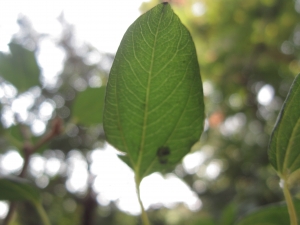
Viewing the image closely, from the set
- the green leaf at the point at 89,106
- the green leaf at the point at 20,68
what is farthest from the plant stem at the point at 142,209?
the green leaf at the point at 20,68

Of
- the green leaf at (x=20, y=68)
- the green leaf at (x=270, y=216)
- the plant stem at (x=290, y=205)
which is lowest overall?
the green leaf at (x=270, y=216)

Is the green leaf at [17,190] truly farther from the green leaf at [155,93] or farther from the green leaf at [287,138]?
the green leaf at [287,138]

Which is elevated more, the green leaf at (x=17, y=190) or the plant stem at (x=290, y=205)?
the plant stem at (x=290, y=205)

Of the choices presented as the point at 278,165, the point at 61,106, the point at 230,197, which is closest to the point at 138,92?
the point at 278,165

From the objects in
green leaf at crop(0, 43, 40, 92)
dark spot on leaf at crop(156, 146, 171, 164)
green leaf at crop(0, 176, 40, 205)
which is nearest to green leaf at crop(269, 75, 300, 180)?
dark spot on leaf at crop(156, 146, 171, 164)

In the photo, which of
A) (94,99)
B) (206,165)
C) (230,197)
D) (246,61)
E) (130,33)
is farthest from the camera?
(206,165)

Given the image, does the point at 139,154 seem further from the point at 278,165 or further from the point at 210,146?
the point at 210,146

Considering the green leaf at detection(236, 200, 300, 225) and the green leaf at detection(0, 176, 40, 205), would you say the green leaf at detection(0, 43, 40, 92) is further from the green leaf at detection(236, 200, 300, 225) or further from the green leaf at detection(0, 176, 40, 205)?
the green leaf at detection(236, 200, 300, 225)
